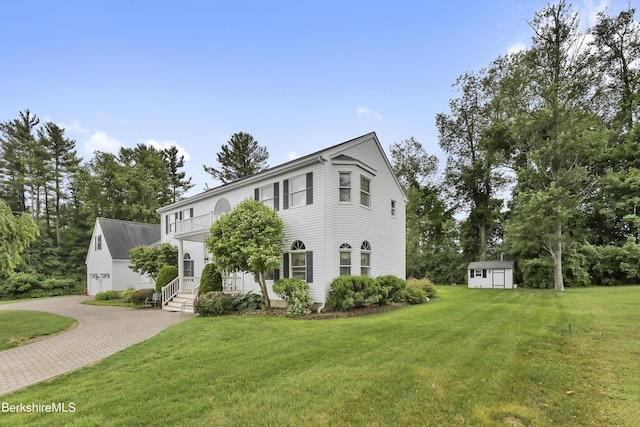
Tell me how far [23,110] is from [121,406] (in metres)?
45.3

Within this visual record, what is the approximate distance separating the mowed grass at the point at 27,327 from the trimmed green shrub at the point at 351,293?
9356 mm

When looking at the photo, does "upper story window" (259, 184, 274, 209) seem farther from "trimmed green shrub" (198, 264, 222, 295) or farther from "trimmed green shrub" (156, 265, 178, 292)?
"trimmed green shrub" (156, 265, 178, 292)

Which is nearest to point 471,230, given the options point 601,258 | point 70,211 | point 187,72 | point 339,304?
point 601,258

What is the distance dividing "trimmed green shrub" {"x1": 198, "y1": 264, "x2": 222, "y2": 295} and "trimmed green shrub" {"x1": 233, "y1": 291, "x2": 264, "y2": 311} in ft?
6.15

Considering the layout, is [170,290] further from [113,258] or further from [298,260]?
[113,258]

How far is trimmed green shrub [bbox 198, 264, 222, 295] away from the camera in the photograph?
47.4ft

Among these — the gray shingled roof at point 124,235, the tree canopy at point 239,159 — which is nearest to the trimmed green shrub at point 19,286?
the gray shingled roof at point 124,235

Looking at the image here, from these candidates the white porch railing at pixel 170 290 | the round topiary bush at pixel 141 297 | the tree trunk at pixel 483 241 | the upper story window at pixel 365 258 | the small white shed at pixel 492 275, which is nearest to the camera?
the upper story window at pixel 365 258

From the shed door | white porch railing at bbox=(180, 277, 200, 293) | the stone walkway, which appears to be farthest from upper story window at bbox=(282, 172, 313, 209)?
the shed door

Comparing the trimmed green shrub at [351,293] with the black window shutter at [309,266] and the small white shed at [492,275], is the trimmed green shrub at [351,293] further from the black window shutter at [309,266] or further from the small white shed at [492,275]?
the small white shed at [492,275]

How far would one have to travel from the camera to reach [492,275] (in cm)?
2780

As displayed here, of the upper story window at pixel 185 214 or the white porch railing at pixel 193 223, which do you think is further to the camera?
the upper story window at pixel 185 214

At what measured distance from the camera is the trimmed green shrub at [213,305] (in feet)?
40.3

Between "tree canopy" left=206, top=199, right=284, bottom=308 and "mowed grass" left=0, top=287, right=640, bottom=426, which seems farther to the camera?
"tree canopy" left=206, top=199, right=284, bottom=308
